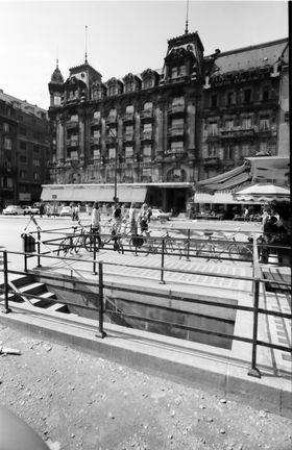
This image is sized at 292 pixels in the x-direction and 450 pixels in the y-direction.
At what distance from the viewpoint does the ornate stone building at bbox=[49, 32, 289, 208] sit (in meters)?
35.5

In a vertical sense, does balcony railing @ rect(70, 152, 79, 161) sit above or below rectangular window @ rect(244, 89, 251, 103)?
below

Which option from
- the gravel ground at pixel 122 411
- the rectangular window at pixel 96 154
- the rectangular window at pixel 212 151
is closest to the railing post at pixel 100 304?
the gravel ground at pixel 122 411

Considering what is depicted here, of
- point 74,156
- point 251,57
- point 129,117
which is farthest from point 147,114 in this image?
point 251,57

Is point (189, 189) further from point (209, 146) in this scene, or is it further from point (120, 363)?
point (120, 363)

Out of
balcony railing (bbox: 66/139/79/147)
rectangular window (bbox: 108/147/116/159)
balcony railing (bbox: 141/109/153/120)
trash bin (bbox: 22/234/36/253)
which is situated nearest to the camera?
→ trash bin (bbox: 22/234/36/253)

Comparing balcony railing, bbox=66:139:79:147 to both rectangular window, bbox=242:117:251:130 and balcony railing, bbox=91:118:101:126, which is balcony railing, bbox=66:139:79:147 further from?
rectangular window, bbox=242:117:251:130

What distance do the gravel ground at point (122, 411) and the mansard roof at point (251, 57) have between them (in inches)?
1658

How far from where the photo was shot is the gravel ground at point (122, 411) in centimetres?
252

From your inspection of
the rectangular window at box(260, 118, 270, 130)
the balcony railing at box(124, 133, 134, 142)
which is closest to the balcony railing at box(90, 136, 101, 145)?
the balcony railing at box(124, 133, 134, 142)

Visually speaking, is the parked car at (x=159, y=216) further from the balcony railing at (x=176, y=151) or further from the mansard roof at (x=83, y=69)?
the mansard roof at (x=83, y=69)

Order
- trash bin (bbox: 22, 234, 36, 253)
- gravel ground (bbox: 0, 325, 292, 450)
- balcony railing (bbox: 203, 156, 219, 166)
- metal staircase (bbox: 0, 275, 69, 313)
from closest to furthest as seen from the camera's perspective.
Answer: gravel ground (bbox: 0, 325, 292, 450) → metal staircase (bbox: 0, 275, 69, 313) → trash bin (bbox: 22, 234, 36, 253) → balcony railing (bbox: 203, 156, 219, 166)

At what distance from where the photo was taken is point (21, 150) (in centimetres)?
5512

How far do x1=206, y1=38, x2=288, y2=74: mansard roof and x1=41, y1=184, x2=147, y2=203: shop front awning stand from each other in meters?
20.5

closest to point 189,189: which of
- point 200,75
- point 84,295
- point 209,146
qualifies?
point 209,146
